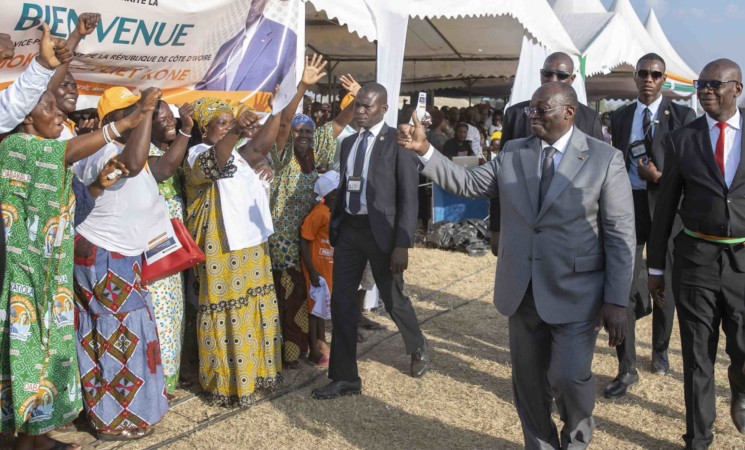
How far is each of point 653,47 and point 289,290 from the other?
12581mm

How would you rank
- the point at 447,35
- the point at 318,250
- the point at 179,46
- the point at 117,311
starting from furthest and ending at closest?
1. the point at 447,35
2. the point at 318,250
3. the point at 179,46
4. the point at 117,311

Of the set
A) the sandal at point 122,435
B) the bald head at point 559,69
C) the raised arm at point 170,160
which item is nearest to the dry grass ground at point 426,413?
the sandal at point 122,435

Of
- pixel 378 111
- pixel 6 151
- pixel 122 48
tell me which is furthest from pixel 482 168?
pixel 122 48

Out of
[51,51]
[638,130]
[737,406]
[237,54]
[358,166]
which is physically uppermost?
[237,54]

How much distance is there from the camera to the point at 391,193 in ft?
17.0

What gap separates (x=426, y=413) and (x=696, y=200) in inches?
83.0

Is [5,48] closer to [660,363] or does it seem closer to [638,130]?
[638,130]

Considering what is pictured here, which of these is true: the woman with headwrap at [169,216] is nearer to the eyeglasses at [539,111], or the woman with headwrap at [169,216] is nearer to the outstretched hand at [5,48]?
the outstretched hand at [5,48]

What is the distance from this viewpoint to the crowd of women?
375 centimetres

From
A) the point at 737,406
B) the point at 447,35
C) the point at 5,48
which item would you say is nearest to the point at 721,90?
the point at 737,406

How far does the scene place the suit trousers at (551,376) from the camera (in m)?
3.53

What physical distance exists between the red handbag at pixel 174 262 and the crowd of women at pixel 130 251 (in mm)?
79

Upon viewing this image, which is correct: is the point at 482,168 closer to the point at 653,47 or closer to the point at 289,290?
the point at 289,290

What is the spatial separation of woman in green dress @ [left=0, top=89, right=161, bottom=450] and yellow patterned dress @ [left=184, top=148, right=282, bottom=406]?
1.01 m
